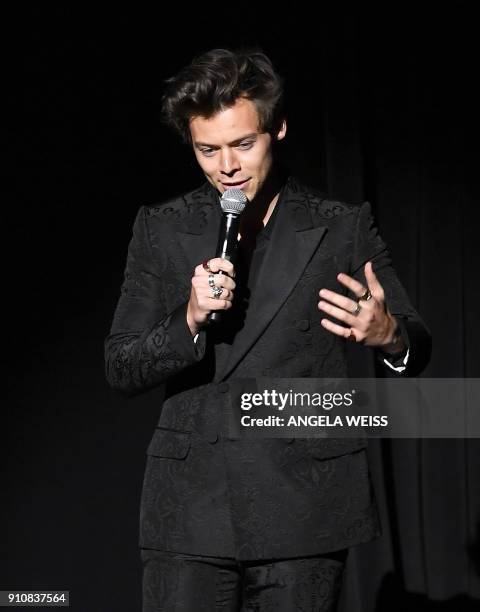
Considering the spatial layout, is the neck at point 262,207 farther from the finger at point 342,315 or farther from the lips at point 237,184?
the finger at point 342,315

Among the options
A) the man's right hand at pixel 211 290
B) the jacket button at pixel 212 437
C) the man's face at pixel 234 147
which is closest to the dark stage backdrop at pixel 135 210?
the man's face at pixel 234 147

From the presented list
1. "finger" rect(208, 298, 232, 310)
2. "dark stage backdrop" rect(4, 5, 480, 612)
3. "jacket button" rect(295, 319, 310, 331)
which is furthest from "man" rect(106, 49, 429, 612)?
"dark stage backdrop" rect(4, 5, 480, 612)

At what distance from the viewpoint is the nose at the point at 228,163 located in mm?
1653

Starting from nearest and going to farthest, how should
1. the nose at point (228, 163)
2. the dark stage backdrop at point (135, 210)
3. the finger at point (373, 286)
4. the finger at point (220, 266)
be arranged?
the finger at point (220, 266)
the finger at point (373, 286)
the nose at point (228, 163)
the dark stage backdrop at point (135, 210)

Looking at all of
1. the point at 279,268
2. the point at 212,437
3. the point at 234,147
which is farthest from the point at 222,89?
the point at 212,437

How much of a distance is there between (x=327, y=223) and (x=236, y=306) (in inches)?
8.5

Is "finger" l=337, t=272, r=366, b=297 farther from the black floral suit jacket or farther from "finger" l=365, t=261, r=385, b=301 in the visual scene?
the black floral suit jacket

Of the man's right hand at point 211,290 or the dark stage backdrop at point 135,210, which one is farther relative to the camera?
the dark stage backdrop at point 135,210

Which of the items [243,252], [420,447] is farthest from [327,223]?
[420,447]

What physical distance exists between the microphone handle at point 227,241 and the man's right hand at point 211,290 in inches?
0.7

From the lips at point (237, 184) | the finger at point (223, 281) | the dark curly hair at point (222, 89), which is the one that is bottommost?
the finger at point (223, 281)

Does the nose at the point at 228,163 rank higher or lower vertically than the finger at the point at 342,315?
higher

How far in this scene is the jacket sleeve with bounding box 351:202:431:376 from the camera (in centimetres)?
168

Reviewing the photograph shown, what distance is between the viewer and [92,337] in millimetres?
3055
